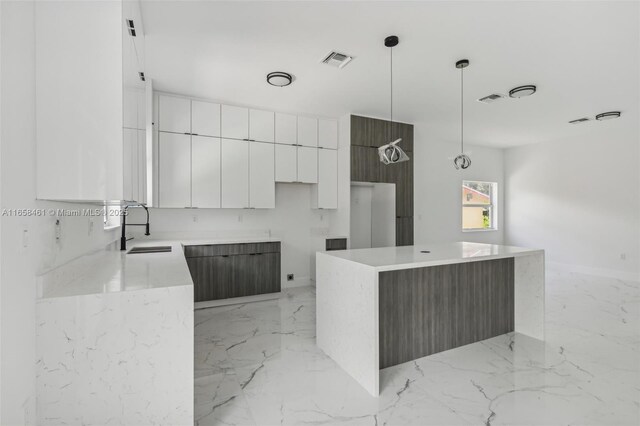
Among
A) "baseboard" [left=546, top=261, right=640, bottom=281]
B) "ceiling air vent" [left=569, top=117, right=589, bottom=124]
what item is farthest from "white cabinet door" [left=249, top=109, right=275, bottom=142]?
"baseboard" [left=546, top=261, right=640, bottom=281]

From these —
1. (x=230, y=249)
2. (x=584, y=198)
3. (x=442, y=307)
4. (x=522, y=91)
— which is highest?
(x=522, y=91)

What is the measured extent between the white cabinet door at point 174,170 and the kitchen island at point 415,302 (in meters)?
2.23

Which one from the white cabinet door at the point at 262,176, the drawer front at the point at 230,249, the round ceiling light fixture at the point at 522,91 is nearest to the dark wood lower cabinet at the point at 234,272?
the drawer front at the point at 230,249

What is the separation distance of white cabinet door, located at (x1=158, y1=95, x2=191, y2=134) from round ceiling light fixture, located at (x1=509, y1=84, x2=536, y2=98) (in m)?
4.01

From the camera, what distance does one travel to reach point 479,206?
7.06 metres

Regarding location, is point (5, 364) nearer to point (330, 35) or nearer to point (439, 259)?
point (439, 259)

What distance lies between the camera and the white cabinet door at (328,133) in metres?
4.78

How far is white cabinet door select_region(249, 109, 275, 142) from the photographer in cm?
431

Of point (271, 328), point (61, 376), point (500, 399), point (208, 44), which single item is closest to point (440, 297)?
point (500, 399)

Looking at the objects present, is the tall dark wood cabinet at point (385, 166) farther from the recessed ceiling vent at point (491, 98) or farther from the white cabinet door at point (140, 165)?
the white cabinet door at point (140, 165)

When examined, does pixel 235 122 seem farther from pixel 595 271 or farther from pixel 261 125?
pixel 595 271

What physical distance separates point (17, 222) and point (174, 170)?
9.26ft

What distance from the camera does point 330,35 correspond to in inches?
100

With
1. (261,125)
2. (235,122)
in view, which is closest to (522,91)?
(261,125)
